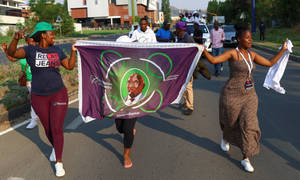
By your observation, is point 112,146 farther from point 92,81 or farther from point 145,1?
point 145,1

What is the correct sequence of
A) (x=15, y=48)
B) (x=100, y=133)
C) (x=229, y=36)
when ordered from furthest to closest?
(x=229, y=36), (x=100, y=133), (x=15, y=48)

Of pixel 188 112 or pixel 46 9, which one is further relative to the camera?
pixel 46 9

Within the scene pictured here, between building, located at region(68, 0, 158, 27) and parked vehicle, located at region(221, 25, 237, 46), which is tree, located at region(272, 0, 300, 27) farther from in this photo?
building, located at region(68, 0, 158, 27)

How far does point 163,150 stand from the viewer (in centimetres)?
473

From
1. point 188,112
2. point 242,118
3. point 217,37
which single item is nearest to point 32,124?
point 188,112

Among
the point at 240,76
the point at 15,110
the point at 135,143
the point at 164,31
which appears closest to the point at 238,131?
the point at 240,76

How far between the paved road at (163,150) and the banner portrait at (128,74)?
2.22ft

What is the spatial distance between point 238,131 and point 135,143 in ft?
5.50

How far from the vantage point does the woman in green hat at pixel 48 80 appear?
393 centimetres

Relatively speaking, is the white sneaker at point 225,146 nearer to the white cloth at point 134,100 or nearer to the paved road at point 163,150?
the paved road at point 163,150

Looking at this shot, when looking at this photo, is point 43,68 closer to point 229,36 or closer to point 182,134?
point 182,134

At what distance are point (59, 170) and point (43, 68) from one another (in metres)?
1.29

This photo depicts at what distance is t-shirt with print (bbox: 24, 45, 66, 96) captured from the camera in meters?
3.92

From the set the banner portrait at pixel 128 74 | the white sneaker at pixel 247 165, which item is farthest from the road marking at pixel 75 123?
the white sneaker at pixel 247 165
